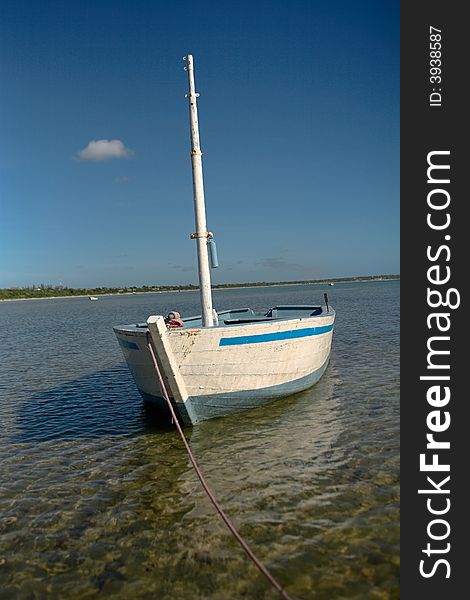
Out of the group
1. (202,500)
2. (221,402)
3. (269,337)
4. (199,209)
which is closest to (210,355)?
(221,402)

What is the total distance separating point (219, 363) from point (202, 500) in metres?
3.42

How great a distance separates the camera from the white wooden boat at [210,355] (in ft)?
31.1

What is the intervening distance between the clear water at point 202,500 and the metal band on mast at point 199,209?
3.03m

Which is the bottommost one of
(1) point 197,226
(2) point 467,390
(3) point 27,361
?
(3) point 27,361

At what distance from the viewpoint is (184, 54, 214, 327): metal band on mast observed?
37.2 feet

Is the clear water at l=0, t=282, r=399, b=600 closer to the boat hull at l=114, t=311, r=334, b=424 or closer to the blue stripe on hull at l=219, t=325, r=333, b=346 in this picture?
the boat hull at l=114, t=311, r=334, b=424

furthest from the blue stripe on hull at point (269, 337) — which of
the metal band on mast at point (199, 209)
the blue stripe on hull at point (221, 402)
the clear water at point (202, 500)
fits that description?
the clear water at point (202, 500)

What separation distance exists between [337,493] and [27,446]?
7081 millimetres

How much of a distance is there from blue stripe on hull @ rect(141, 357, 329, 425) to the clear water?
255 mm

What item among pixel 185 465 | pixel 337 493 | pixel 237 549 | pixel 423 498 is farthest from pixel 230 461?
pixel 423 498

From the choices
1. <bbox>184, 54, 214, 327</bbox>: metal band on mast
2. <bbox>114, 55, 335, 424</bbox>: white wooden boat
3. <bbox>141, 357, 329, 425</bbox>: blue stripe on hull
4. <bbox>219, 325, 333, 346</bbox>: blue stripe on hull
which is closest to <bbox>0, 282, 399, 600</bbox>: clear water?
<bbox>141, 357, 329, 425</bbox>: blue stripe on hull

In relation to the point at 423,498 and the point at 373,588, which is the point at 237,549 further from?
the point at 423,498

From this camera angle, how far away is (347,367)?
17000 mm

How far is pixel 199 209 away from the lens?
11359 mm
